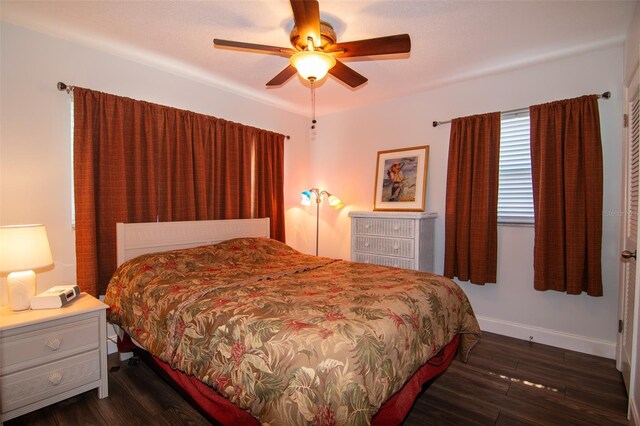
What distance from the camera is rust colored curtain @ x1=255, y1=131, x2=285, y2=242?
3.84 m

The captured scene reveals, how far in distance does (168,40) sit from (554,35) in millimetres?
3139

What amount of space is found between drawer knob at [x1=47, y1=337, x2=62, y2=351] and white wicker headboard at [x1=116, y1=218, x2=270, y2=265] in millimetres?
808

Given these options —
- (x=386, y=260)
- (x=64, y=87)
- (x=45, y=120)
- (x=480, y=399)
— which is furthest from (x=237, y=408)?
(x=64, y=87)

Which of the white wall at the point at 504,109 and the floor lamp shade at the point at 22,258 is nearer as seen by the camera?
the floor lamp shade at the point at 22,258

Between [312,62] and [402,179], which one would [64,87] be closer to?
[312,62]

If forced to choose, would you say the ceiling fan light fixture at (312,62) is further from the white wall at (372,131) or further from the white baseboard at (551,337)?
the white baseboard at (551,337)

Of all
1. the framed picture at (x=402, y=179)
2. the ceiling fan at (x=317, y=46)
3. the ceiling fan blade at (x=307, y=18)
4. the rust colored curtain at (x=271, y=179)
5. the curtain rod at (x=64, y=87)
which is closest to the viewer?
the ceiling fan blade at (x=307, y=18)

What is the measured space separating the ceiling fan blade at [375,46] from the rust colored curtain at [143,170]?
1832 millimetres

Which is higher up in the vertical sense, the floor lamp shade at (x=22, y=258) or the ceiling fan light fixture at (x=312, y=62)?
the ceiling fan light fixture at (x=312, y=62)

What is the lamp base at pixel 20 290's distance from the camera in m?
1.92

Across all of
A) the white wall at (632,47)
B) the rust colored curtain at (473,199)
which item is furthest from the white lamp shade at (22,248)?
the white wall at (632,47)

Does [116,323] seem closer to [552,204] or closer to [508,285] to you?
[508,285]

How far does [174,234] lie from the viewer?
2.96 m

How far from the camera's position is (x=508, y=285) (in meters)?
3.09
